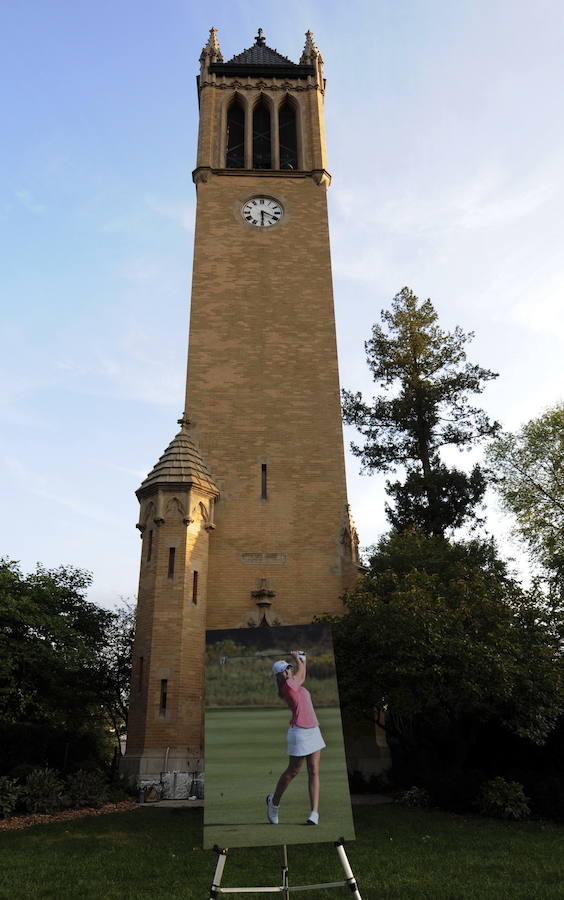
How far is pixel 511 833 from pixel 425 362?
21039 mm

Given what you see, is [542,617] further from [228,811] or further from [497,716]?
[228,811]

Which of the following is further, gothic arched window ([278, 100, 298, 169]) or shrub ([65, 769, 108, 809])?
gothic arched window ([278, 100, 298, 169])

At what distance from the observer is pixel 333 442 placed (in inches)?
971

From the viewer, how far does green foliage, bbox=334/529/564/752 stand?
50.1ft

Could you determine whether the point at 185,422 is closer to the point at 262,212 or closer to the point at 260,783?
the point at 262,212

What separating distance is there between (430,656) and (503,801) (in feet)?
11.2

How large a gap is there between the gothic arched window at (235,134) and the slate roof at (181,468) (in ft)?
52.8

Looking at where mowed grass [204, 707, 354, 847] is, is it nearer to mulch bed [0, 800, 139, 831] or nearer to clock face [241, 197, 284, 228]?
mulch bed [0, 800, 139, 831]

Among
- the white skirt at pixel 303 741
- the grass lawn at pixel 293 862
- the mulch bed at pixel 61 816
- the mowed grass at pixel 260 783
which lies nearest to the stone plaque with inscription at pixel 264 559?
the mulch bed at pixel 61 816

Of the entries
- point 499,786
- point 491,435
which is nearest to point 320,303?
point 491,435

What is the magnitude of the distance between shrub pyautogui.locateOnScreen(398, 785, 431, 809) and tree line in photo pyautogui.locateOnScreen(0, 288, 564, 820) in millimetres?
45

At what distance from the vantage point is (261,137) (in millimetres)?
33344

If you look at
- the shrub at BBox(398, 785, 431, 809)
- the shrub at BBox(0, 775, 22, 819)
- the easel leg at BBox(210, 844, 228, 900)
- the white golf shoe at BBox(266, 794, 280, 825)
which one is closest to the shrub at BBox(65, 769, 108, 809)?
the shrub at BBox(0, 775, 22, 819)

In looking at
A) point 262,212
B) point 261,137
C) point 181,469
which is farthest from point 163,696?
point 261,137
